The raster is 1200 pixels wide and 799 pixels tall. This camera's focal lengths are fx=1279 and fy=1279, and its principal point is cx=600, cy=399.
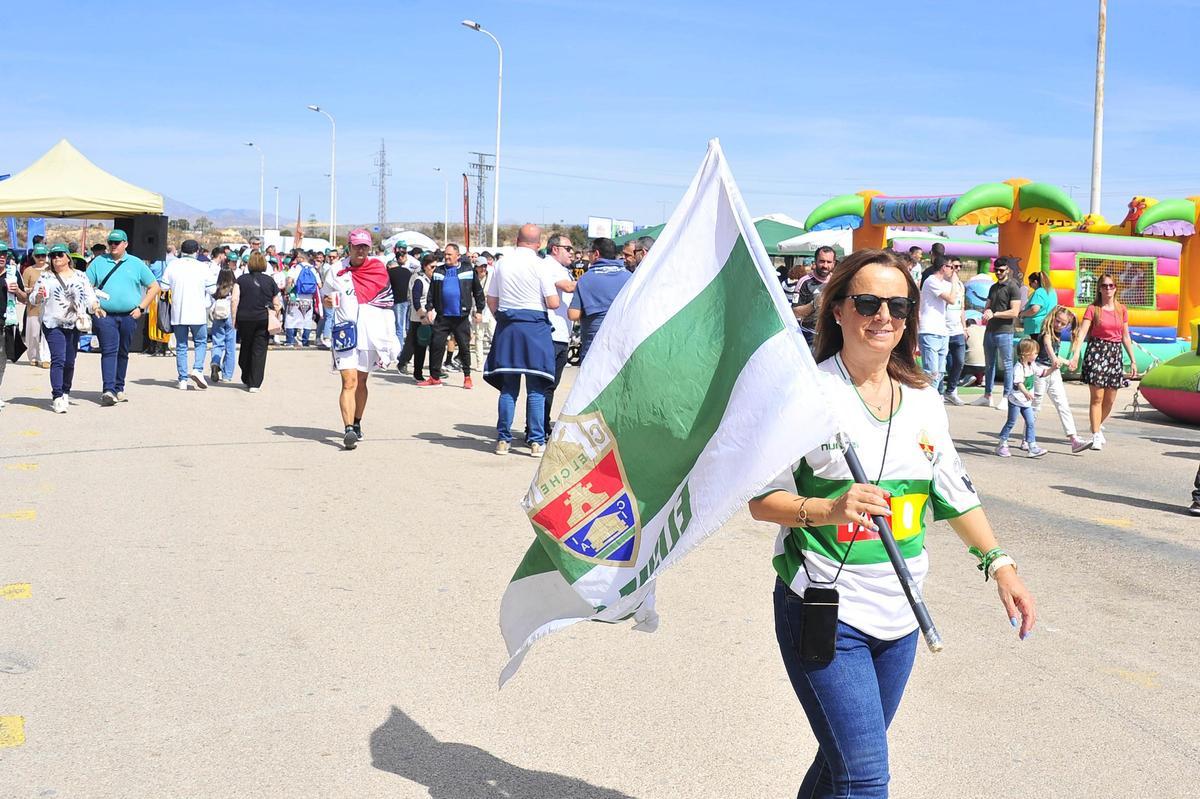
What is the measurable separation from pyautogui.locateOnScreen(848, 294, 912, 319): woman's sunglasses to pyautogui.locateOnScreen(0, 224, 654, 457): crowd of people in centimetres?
754

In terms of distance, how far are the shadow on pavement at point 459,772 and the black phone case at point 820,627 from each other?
1.28 m

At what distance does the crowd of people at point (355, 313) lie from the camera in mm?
10805

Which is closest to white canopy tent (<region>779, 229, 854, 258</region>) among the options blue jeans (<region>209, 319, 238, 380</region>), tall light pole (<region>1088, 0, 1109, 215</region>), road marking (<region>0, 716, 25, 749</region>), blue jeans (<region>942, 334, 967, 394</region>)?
tall light pole (<region>1088, 0, 1109, 215</region>)

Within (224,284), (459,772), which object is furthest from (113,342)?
(459,772)

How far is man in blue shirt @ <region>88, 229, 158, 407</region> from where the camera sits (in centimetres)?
1378

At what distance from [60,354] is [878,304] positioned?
12.0 meters

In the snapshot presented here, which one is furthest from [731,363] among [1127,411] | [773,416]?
[1127,411]

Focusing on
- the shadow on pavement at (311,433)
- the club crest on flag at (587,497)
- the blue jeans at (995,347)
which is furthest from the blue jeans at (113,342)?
the club crest on flag at (587,497)

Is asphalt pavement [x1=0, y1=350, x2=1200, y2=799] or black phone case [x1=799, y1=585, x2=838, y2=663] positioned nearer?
black phone case [x1=799, y1=585, x2=838, y2=663]

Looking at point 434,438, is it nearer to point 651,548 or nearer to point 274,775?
point 274,775

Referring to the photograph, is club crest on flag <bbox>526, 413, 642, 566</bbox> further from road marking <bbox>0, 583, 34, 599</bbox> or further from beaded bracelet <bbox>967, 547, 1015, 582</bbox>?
road marking <bbox>0, 583, 34, 599</bbox>

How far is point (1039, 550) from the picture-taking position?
25.2ft

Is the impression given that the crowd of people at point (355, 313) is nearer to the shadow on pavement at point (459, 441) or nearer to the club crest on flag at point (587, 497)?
the shadow on pavement at point (459, 441)

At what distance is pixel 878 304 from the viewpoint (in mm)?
3076
